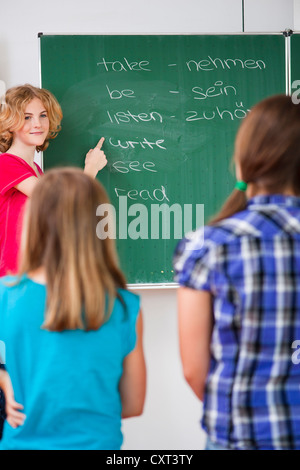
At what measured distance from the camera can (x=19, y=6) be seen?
3.08m

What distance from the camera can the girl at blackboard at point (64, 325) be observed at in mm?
1321

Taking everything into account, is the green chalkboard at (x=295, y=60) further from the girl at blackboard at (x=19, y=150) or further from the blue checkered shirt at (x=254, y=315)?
the blue checkered shirt at (x=254, y=315)

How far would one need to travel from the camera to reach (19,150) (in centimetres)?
281

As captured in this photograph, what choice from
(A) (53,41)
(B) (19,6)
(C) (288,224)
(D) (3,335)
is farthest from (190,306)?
(B) (19,6)

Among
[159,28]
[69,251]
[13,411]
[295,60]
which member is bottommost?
[13,411]

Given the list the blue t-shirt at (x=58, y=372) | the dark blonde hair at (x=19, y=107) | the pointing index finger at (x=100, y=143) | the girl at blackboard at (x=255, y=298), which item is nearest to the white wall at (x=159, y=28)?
the dark blonde hair at (x=19, y=107)

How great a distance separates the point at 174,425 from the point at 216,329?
6.82 feet

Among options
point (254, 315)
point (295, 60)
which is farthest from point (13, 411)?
point (295, 60)

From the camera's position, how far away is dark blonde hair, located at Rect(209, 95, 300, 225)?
126cm

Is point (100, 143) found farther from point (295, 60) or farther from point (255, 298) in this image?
point (255, 298)

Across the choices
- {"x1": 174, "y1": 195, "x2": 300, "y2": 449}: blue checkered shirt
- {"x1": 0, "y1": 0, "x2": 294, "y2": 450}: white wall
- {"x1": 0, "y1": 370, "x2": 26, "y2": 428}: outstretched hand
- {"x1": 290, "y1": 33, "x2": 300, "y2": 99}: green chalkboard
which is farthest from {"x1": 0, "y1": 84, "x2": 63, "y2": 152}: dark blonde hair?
{"x1": 174, "y1": 195, "x2": 300, "y2": 449}: blue checkered shirt

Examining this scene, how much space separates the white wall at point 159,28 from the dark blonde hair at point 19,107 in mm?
476

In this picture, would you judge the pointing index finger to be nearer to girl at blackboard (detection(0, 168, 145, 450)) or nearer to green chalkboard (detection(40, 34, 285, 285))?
green chalkboard (detection(40, 34, 285, 285))

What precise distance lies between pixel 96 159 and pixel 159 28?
89cm
